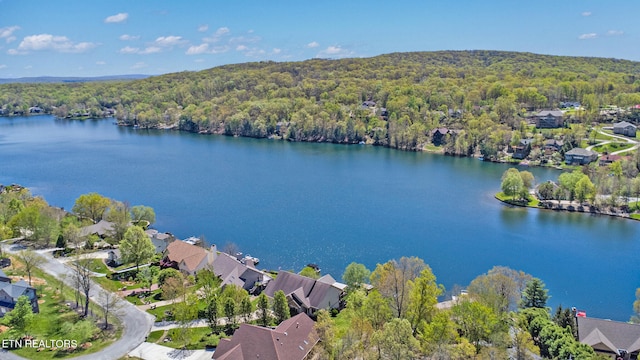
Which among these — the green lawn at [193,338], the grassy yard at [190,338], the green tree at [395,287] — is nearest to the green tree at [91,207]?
the grassy yard at [190,338]

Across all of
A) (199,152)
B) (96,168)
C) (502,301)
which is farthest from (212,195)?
(502,301)

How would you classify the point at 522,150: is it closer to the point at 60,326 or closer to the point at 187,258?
the point at 187,258

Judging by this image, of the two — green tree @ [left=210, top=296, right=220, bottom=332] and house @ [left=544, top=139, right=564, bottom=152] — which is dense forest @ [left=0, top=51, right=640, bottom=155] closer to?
house @ [left=544, top=139, right=564, bottom=152]

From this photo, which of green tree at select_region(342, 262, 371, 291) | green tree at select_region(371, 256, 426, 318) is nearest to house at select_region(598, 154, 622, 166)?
green tree at select_region(342, 262, 371, 291)

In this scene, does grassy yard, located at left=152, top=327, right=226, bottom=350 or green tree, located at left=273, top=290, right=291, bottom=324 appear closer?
grassy yard, located at left=152, top=327, right=226, bottom=350

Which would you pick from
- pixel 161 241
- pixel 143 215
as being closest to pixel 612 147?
pixel 161 241
